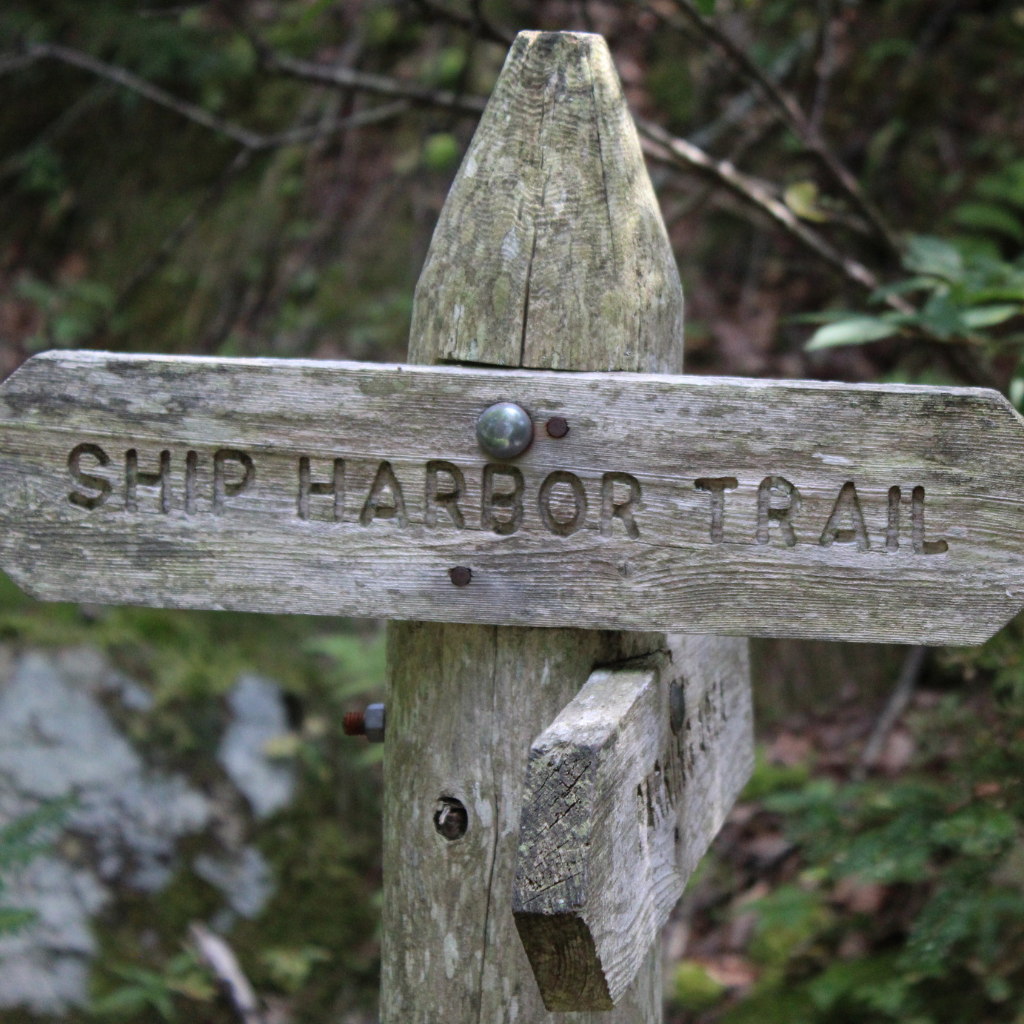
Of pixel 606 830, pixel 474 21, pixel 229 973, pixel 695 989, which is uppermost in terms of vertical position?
Result: pixel 474 21

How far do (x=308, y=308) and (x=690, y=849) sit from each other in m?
4.05

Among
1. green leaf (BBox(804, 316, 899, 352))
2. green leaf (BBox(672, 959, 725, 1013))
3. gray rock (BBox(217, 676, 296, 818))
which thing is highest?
green leaf (BBox(804, 316, 899, 352))

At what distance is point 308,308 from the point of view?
518cm

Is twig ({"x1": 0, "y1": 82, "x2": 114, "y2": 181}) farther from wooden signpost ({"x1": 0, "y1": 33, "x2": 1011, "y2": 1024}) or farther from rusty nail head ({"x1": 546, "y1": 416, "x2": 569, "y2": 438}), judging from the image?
rusty nail head ({"x1": 546, "y1": 416, "x2": 569, "y2": 438})

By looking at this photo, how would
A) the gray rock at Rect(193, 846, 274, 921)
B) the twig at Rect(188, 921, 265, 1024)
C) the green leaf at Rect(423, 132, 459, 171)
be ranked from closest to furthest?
the twig at Rect(188, 921, 265, 1024) → the gray rock at Rect(193, 846, 274, 921) → the green leaf at Rect(423, 132, 459, 171)

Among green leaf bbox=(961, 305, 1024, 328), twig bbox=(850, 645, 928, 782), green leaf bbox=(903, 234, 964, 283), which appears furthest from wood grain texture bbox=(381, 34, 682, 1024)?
twig bbox=(850, 645, 928, 782)

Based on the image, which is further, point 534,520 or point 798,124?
point 798,124

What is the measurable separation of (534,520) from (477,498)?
79 mm

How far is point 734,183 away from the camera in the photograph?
120 inches

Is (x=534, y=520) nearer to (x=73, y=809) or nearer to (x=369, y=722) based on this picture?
(x=369, y=722)

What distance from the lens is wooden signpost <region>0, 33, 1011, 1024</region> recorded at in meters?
1.32

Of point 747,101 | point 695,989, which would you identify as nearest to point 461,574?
point 695,989

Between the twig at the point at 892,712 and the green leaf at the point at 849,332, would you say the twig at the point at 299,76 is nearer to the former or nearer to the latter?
the green leaf at the point at 849,332

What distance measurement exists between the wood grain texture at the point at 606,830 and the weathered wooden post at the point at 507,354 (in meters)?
0.12
